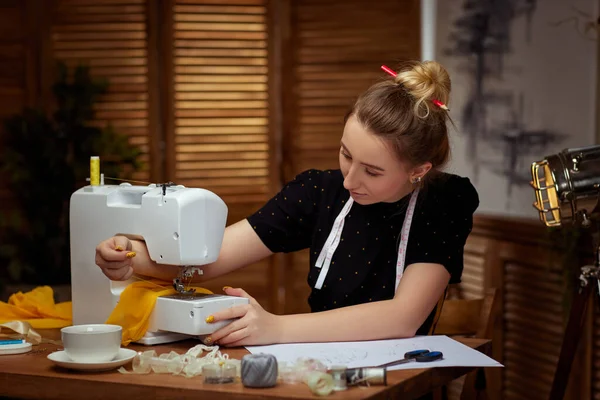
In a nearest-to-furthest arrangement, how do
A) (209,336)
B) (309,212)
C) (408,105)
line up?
(209,336)
(408,105)
(309,212)

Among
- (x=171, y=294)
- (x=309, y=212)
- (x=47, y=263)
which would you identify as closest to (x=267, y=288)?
(x=47, y=263)

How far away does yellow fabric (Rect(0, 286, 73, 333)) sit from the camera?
2213mm

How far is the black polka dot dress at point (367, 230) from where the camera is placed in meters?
2.18

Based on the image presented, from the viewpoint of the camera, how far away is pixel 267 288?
4.66m

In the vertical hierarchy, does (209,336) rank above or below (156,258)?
below

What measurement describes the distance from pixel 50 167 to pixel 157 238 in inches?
100.0

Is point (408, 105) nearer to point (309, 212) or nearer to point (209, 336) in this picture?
point (309, 212)

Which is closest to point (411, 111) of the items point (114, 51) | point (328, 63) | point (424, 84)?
point (424, 84)

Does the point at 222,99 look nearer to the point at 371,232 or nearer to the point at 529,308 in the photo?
the point at 529,308

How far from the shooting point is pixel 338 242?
2297mm

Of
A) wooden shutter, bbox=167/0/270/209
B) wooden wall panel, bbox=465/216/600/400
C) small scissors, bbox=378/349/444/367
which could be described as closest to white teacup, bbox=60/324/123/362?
small scissors, bbox=378/349/444/367

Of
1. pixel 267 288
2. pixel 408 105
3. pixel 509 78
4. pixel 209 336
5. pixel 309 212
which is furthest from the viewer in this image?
pixel 267 288

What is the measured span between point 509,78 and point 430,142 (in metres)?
1.79

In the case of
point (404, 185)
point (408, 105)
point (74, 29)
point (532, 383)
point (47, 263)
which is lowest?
point (532, 383)
